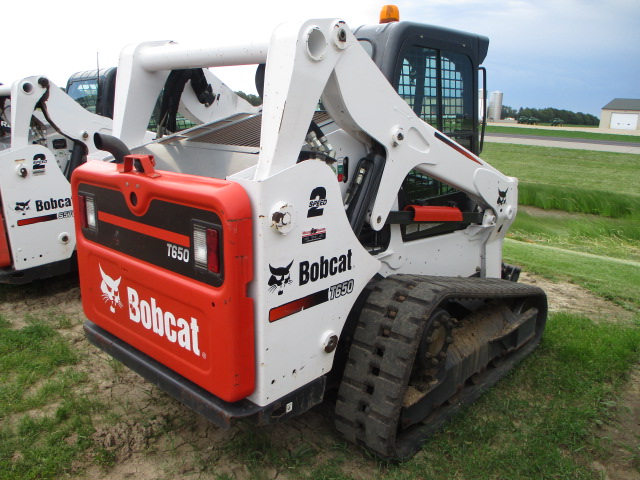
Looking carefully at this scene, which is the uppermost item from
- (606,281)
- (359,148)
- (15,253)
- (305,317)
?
(359,148)

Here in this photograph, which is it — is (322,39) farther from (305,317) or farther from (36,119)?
(36,119)

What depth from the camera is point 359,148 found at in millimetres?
3119

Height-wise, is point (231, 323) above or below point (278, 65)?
below

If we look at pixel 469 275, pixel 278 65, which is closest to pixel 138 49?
pixel 278 65

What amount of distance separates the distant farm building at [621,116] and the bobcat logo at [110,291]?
70608 millimetres

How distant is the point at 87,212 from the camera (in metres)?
3.23

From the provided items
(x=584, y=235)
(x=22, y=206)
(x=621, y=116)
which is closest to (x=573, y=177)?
(x=584, y=235)

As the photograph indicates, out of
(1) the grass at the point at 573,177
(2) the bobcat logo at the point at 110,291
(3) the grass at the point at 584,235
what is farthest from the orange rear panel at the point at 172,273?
(1) the grass at the point at 573,177

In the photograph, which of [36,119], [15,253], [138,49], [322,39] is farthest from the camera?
[36,119]

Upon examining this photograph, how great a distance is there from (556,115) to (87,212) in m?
79.9

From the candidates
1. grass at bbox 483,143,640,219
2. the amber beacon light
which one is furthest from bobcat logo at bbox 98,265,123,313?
grass at bbox 483,143,640,219

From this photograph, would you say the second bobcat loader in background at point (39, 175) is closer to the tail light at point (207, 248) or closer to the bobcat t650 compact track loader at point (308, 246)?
the bobcat t650 compact track loader at point (308, 246)

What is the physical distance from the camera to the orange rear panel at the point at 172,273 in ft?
7.84

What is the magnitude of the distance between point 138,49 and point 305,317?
77.6 inches
